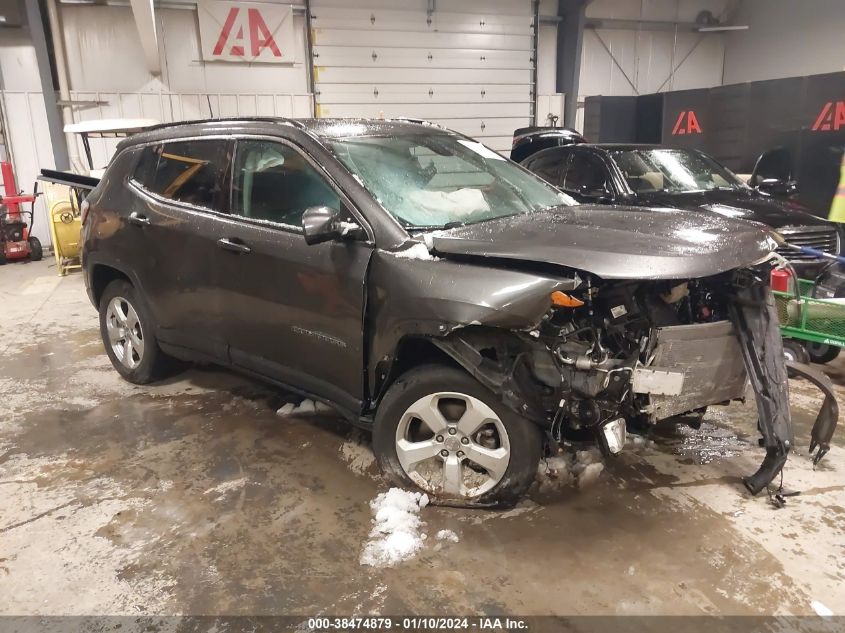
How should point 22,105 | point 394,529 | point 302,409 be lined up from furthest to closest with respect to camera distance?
1. point 22,105
2. point 302,409
3. point 394,529

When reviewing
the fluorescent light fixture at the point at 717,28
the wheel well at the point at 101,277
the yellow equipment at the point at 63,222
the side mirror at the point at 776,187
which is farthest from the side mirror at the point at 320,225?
the fluorescent light fixture at the point at 717,28

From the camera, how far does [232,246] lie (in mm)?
3234

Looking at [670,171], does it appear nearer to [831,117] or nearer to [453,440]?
[831,117]

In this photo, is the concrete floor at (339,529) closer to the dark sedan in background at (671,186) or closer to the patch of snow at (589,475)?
the patch of snow at (589,475)

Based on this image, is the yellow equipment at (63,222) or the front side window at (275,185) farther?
the yellow equipment at (63,222)

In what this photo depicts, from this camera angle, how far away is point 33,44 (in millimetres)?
9758

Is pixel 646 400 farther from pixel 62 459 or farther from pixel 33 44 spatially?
pixel 33 44

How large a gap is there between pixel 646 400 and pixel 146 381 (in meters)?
3.43

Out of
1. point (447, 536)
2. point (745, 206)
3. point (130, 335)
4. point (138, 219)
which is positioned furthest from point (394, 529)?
point (745, 206)

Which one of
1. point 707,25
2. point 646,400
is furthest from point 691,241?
point 707,25

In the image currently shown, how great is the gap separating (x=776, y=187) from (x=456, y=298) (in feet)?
16.9

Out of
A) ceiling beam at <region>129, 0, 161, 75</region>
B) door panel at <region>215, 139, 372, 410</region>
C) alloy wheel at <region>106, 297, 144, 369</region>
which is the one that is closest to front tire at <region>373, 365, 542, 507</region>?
door panel at <region>215, 139, 372, 410</region>

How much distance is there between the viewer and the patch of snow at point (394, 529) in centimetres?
252

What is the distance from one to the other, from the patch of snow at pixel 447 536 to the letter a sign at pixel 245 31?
10239 mm
